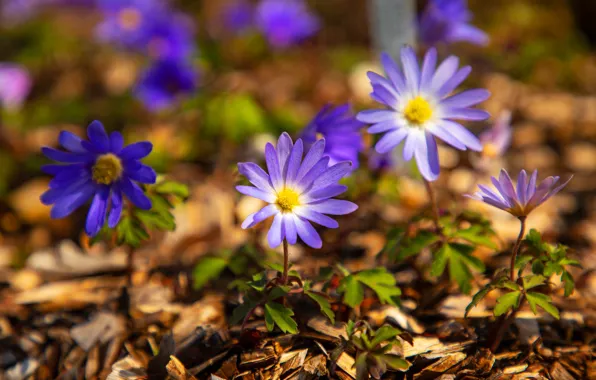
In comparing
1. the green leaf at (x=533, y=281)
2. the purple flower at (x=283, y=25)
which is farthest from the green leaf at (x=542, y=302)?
the purple flower at (x=283, y=25)

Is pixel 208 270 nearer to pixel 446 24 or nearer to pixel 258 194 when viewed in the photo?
pixel 258 194

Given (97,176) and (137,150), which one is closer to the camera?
(137,150)

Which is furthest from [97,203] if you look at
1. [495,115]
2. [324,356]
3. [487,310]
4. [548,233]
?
[495,115]

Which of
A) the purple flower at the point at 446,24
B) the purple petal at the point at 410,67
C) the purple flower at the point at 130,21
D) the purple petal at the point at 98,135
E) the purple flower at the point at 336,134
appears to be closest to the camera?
the purple petal at the point at 98,135

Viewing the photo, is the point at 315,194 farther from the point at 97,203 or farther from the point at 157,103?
the point at 157,103

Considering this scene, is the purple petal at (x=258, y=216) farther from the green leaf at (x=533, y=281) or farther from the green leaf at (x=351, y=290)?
the green leaf at (x=533, y=281)

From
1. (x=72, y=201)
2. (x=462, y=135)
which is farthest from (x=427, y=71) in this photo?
(x=72, y=201)

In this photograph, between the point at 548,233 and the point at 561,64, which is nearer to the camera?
the point at 548,233
